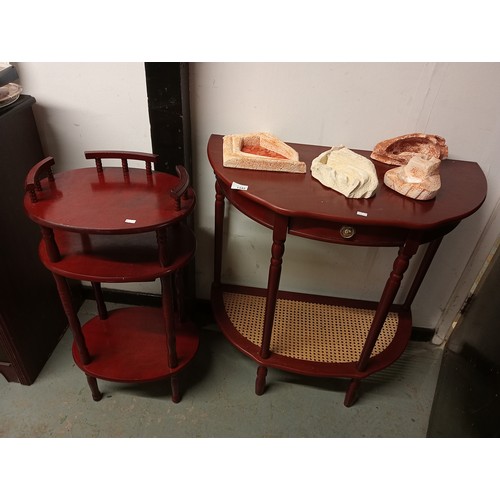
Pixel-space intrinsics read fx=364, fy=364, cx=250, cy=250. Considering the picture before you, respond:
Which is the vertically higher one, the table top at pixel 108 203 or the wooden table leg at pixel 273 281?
the table top at pixel 108 203

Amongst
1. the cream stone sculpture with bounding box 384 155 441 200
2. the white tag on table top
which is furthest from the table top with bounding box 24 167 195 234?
the cream stone sculpture with bounding box 384 155 441 200

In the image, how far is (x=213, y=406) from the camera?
59.8 inches

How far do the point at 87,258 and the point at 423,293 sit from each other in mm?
1452

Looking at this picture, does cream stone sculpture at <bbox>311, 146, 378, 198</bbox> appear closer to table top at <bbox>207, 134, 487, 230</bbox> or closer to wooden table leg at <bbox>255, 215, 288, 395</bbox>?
table top at <bbox>207, 134, 487, 230</bbox>

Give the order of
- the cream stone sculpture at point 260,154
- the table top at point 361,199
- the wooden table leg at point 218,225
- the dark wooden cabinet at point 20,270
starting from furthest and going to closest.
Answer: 1. the wooden table leg at point 218,225
2. the dark wooden cabinet at point 20,270
3. the cream stone sculpture at point 260,154
4. the table top at point 361,199

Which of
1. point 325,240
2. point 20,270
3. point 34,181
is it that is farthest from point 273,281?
point 20,270

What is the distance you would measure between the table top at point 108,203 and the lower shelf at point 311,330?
0.65 m

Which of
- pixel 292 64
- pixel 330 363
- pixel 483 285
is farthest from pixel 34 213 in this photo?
pixel 483 285

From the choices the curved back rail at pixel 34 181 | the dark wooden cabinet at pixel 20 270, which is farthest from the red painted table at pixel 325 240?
the dark wooden cabinet at pixel 20 270

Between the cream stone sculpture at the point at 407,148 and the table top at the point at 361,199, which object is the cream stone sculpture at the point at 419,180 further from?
the cream stone sculpture at the point at 407,148

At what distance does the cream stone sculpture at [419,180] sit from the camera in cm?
103

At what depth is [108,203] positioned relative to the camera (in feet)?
3.51

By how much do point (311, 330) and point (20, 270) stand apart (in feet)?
3.93

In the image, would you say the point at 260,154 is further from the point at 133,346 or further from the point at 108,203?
the point at 133,346
